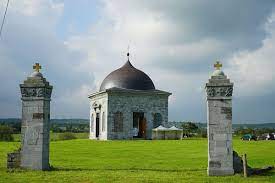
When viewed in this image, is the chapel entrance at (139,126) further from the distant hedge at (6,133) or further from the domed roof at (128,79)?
the distant hedge at (6,133)

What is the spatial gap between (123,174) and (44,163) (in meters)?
3.17

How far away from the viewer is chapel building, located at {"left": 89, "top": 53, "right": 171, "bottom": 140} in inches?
1684

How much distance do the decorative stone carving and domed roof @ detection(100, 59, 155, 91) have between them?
29348 millimetres

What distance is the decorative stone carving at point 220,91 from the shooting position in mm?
14453

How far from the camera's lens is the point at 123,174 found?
14094mm

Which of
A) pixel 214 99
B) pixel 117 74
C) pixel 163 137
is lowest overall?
pixel 163 137

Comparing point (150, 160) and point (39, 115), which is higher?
point (39, 115)

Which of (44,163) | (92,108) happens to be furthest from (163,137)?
(44,163)

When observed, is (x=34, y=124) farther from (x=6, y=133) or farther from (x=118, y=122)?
(x=118, y=122)

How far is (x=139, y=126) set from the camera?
45281mm

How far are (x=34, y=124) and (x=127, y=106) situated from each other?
28.2 metres

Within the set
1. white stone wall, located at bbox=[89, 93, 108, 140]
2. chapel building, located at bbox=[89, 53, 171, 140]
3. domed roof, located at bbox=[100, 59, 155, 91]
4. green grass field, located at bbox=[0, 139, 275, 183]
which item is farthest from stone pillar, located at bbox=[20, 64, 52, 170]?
domed roof, located at bbox=[100, 59, 155, 91]

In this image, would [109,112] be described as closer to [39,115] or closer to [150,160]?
[150,160]

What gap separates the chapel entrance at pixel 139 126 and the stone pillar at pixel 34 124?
28575 mm
